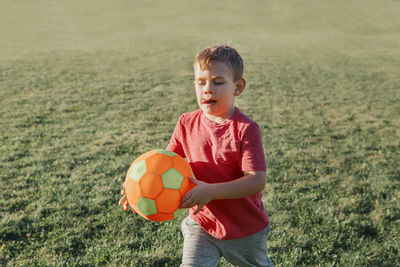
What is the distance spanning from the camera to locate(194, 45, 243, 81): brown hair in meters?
2.49

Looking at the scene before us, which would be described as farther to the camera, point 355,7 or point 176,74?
point 355,7

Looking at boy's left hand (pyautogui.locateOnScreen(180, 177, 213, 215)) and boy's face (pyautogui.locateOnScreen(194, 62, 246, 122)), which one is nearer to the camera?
boy's left hand (pyautogui.locateOnScreen(180, 177, 213, 215))

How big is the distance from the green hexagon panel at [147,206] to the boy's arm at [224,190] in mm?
224

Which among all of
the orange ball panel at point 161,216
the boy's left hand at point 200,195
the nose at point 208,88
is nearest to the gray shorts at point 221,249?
the orange ball panel at point 161,216

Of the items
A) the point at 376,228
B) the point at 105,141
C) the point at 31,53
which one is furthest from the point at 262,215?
the point at 31,53

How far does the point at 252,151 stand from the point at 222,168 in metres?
0.30

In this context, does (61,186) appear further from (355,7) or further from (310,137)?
(355,7)

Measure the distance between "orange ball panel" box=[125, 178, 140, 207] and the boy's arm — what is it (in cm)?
36

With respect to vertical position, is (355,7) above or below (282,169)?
above

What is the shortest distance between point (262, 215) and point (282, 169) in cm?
360

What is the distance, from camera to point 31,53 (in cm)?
2111

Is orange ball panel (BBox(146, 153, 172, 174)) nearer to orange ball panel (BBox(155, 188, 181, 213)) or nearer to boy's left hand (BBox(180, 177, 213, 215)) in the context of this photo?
orange ball panel (BBox(155, 188, 181, 213))

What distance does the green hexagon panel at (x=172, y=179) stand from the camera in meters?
2.45

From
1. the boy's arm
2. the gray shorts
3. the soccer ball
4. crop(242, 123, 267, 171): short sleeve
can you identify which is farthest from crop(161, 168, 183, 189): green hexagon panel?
the gray shorts
